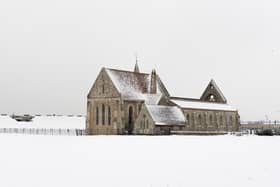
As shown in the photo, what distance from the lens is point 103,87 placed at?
267 feet

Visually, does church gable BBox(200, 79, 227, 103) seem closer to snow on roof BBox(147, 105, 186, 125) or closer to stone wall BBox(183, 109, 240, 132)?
stone wall BBox(183, 109, 240, 132)

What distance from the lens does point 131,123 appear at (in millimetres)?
80500

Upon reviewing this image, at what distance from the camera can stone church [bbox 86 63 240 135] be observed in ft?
243

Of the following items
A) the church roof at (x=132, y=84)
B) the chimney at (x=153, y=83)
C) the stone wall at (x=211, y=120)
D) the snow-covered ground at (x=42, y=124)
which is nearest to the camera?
the church roof at (x=132, y=84)

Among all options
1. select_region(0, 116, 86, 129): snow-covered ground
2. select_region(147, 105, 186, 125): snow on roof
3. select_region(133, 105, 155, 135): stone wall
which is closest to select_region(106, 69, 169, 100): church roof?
select_region(147, 105, 186, 125): snow on roof

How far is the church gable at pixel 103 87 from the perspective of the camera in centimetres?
8000
